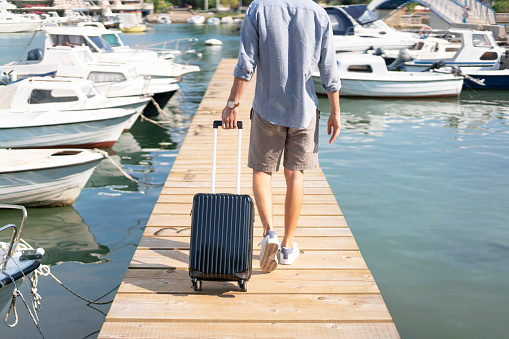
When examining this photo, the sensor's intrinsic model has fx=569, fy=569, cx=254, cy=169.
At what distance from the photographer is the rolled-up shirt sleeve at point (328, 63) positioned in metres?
3.41

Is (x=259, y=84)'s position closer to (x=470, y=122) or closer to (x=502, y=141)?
(x=502, y=141)

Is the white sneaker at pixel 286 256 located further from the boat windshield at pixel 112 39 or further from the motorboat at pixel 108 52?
the boat windshield at pixel 112 39

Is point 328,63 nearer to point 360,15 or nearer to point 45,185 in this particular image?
point 45,185

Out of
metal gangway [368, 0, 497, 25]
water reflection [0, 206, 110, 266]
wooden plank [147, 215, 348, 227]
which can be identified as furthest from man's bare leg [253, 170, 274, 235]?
metal gangway [368, 0, 497, 25]

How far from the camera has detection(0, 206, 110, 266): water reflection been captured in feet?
21.6

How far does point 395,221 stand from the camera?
7.51 metres

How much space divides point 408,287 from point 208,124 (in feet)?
18.0

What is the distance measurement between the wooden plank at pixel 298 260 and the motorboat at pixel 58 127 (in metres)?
6.31

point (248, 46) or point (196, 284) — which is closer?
point (248, 46)

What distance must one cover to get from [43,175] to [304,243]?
14.3 feet

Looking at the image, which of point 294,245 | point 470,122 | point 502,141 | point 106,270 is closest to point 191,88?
point 470,122

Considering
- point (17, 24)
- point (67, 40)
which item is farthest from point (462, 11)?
point (17, 24)

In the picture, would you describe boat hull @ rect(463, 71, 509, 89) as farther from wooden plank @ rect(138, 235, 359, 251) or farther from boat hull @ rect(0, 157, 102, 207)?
wooden plank @ rect(138, 235, 359, 251)

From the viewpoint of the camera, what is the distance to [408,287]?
18.4ft
